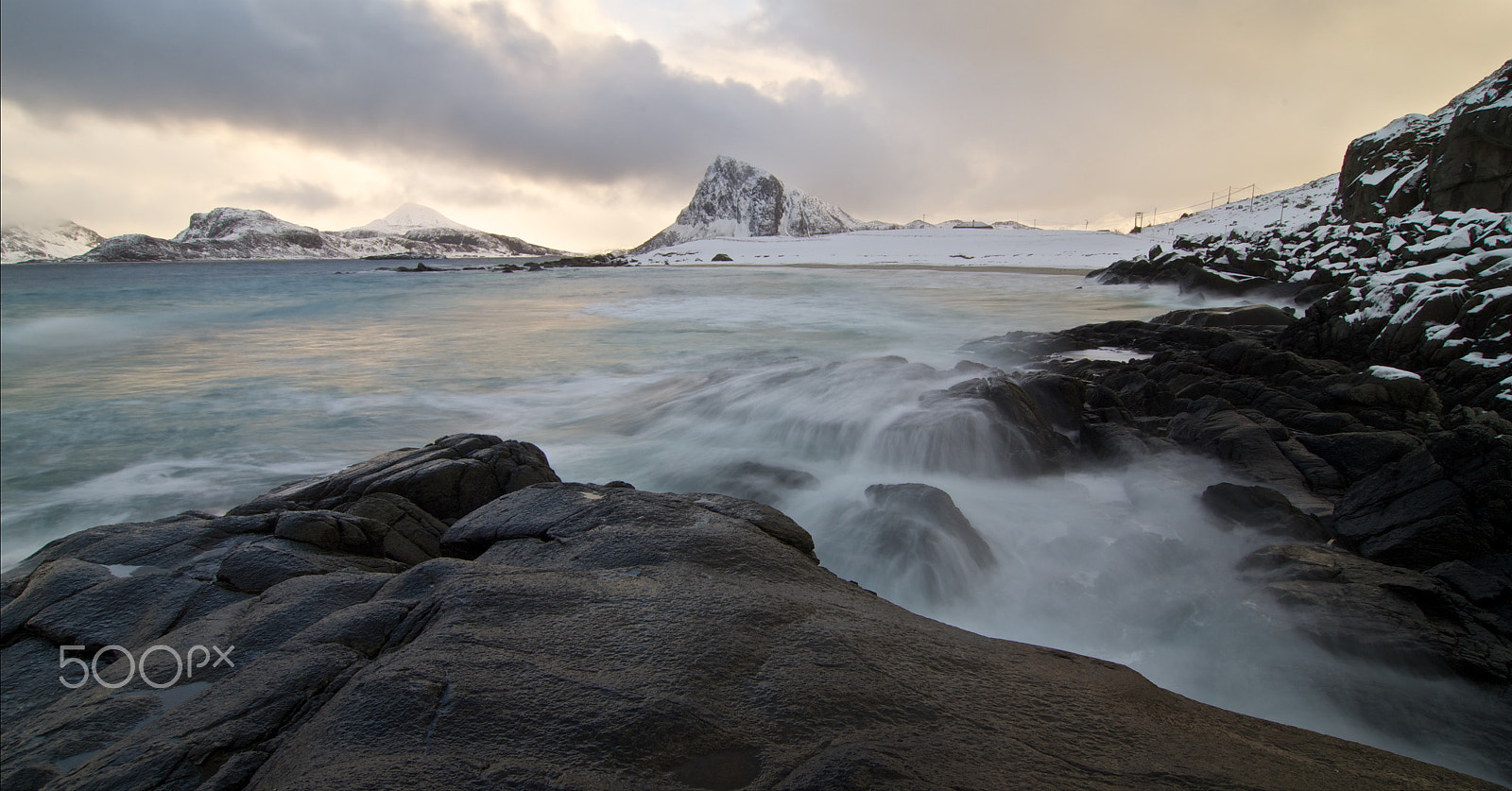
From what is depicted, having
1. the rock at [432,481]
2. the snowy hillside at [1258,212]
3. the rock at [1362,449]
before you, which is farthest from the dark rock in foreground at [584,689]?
the snowy hillside at [1258,212]

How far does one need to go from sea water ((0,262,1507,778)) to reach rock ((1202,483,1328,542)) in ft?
A: 0.49

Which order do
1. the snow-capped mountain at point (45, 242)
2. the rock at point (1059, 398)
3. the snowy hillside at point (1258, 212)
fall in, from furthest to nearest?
the snow-capped mountain at point (45, 242) → the snowy hillside at point (1258, 212) → the rock at point (1059, 398)

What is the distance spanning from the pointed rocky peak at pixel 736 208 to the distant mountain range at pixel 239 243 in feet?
176

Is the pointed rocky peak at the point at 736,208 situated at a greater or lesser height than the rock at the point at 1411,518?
greater

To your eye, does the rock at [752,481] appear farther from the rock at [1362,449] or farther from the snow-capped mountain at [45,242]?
the snow-capped mountain at [45,242]

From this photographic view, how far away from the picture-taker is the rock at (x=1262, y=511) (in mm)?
4617

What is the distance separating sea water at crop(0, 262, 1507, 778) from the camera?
3766 millimetres

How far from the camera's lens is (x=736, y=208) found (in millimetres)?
135000

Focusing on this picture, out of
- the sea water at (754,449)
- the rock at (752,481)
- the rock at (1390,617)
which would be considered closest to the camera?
the rock at (1390,617)

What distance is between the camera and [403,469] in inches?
182

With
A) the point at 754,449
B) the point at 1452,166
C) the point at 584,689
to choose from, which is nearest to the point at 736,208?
the point at 1452,166

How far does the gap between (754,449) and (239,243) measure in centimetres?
16291

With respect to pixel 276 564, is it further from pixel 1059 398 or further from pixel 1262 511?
pixel 1059 398

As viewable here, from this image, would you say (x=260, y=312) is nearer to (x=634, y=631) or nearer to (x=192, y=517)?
(x=192, y=517)
